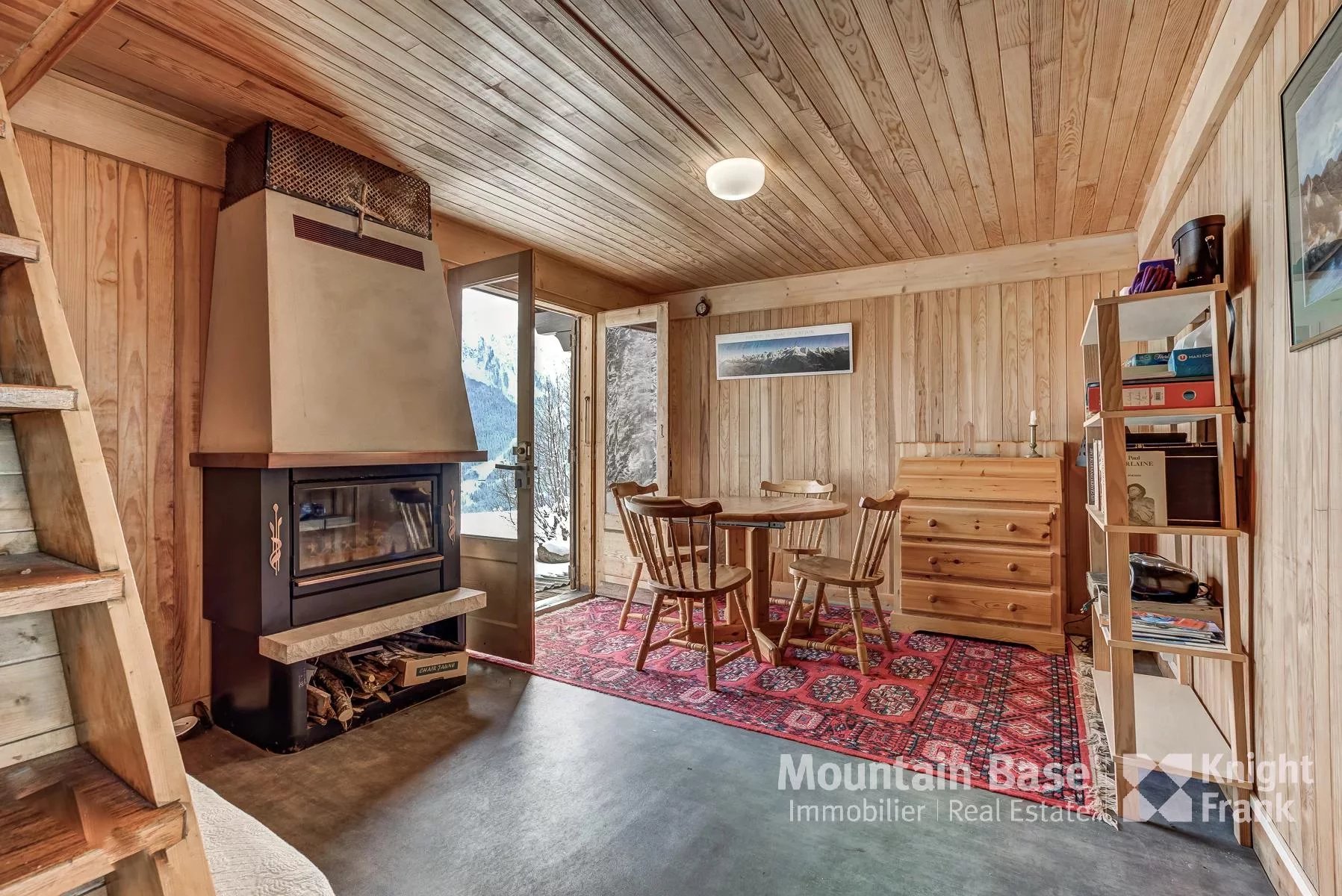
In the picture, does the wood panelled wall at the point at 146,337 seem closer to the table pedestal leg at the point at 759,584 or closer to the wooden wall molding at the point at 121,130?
the wooden wall molding at the point at 121,130

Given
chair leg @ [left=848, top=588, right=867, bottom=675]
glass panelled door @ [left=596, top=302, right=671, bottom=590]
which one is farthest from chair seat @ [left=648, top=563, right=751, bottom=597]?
glass panelled door @ [left=596, top=302, right=671, bottom=590]

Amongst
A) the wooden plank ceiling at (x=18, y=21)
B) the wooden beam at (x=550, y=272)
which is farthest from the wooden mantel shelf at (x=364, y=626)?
the wooden beam at (x=550, y=272)

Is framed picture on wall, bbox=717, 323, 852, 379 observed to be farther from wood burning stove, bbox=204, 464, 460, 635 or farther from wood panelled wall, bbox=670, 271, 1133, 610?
wood burning stove, bbox=204, 464, 460, 635

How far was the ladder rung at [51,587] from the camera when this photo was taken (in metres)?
0.64

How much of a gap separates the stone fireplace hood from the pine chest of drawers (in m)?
2.64

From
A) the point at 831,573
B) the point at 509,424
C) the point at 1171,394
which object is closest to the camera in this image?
the point at 1171,394

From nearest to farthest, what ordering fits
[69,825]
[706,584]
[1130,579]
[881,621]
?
[69,825] < [1130,579] < [706,584] < [881,621]

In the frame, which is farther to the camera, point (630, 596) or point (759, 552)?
point (630, 596)

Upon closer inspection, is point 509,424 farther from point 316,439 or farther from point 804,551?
point 804,551

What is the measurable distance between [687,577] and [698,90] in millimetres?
2230

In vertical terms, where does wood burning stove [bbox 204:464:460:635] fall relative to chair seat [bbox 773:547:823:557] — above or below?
above

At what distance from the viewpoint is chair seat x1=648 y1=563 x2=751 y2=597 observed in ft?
9.44

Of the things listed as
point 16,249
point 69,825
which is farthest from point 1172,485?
point 16,249

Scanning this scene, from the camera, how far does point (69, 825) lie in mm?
657
